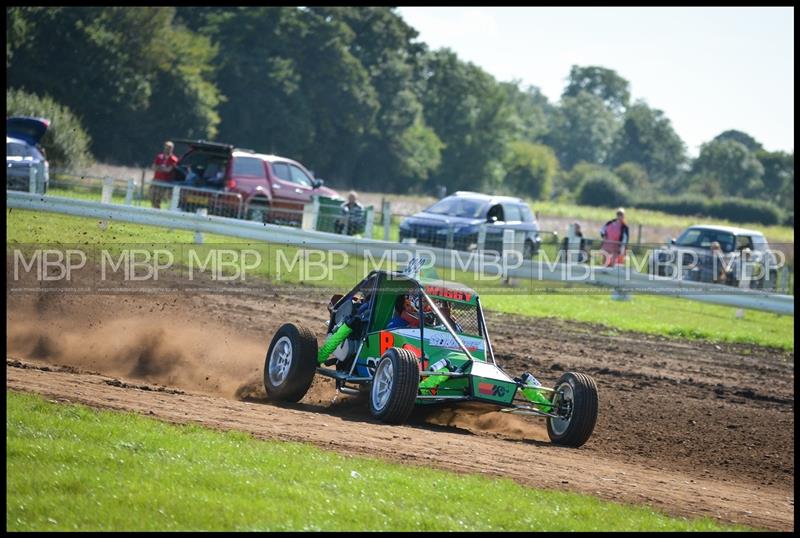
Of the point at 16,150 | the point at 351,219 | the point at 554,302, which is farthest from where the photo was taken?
the point at 16,150

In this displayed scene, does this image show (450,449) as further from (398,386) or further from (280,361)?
(280,361)

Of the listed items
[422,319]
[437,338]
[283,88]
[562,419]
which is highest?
[283,88]

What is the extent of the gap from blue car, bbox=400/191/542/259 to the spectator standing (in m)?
0.99

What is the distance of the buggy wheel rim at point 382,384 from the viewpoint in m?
10.2

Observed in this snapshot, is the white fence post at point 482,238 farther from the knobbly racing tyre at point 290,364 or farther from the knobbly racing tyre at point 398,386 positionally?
the knobbly racing tyre at point 398,386

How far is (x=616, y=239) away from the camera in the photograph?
77.4 ft

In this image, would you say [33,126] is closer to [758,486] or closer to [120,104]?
[758,486]

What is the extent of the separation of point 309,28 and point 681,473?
217ft

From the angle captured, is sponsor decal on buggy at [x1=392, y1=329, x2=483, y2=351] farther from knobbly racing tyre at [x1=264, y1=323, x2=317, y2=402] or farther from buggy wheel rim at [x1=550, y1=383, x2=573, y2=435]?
buggy wheel rim at [x1=550, y1=383, x2=573, y2=435]

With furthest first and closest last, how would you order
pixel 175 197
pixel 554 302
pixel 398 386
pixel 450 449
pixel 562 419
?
pixel 175 197
pixel 554 302
pixel 562 419
pixel 398 386
pixel 450 449

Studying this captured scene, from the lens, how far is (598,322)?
19844 mm

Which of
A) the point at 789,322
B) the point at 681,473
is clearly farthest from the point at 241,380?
the point at 789,322

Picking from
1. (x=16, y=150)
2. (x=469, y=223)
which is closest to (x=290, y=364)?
(x=469, y=223)

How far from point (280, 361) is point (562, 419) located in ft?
9.90
